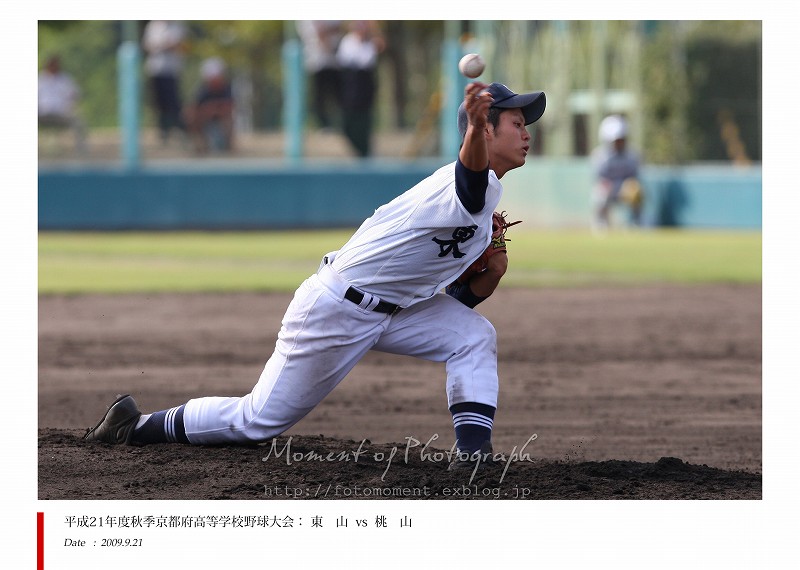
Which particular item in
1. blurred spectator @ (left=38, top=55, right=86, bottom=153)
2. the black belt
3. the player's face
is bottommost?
the black belt

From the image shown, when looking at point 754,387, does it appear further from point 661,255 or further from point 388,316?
point 661,255

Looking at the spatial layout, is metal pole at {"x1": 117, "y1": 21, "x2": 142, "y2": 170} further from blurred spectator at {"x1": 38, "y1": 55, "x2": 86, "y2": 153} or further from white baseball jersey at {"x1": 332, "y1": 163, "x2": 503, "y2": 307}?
white baseball jersey at {"x1": 332, "y1": 163, "x2": 503, "y2": 307}

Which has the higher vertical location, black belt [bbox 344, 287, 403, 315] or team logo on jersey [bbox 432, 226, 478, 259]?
team logo on jersey [bbox 432, 226, 478, 259]

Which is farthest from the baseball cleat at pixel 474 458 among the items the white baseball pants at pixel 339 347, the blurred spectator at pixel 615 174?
the blurred spectator at pixel 615 174

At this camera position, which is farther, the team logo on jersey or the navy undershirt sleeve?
the team logo on jersey

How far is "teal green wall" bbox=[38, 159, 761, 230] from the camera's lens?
21.2 m

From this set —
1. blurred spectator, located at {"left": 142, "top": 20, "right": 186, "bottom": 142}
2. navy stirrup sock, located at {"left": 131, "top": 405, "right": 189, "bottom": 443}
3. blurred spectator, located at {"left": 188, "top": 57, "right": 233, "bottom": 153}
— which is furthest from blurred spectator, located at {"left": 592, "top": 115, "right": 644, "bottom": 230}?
navy stirrup sock, located at {"left": 131, "top": 405, "right": 189, "bottom": 443}

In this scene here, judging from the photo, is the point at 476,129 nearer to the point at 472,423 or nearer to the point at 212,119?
the point at 472,423

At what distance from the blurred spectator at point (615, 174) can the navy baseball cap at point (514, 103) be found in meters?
16.2

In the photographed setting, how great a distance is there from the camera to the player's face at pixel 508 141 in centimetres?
488

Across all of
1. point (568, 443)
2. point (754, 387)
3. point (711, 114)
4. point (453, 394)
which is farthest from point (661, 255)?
point (453, 394)

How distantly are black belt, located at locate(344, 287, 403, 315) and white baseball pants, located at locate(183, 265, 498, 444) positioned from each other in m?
0.02

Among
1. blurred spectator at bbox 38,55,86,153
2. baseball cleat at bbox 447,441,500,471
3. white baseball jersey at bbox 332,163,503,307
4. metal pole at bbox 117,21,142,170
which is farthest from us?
metal pole at bbox 117,21,142,170

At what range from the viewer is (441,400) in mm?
7859
